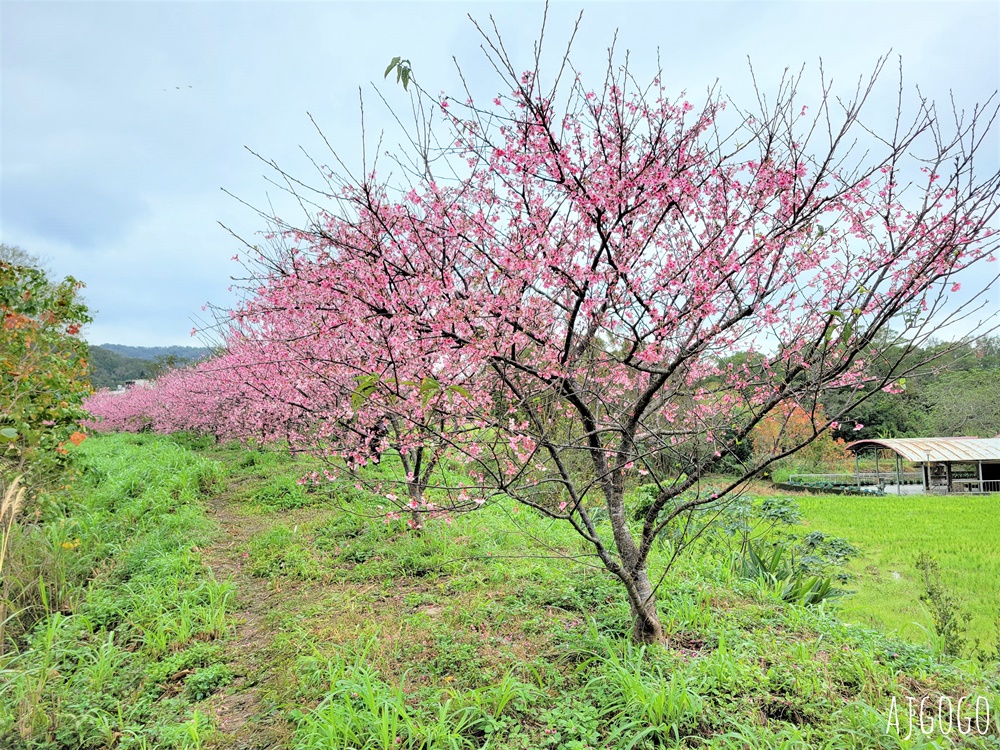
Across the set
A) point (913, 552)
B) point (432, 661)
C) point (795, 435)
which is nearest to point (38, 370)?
point (432, 661)

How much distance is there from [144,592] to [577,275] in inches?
182

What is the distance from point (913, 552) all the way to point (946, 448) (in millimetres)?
10495

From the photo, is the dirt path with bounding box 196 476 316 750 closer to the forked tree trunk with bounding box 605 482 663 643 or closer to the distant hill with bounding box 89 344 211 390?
the forked tree trunk with bounding box 605 482 663 643

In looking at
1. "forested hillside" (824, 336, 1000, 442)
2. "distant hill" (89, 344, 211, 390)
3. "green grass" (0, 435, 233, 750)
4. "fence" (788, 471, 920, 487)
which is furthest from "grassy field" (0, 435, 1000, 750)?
"distant hill" (89, 344, 211, 390)

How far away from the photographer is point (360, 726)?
2.56 metres

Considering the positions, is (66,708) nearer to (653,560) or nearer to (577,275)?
(577,275)

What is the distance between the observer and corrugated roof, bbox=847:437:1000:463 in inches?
592

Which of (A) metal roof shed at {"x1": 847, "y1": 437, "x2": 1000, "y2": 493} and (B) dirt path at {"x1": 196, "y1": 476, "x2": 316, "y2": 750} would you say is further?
(A) metal roof shed at {"x1": 847, "y1": 437, "x2": 1000, "y2": 493}

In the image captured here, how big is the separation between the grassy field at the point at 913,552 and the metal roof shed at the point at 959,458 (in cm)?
122

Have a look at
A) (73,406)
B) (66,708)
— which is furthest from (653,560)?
(73,406)

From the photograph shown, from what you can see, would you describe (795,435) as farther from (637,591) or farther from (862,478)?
(862,478)

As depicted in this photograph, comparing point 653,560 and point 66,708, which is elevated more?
point 653,560

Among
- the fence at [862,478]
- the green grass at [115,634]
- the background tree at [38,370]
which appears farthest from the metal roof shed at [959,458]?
the background tree at [38,370]

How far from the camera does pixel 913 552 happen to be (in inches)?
335
